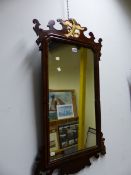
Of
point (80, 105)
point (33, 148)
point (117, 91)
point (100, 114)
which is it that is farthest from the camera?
point (117, 91)

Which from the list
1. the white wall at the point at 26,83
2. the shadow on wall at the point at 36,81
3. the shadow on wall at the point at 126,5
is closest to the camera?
the white wall at the point at 26,83

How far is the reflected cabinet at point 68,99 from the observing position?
118 cm

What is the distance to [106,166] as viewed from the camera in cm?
165

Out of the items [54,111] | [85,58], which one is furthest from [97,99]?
[54,111]

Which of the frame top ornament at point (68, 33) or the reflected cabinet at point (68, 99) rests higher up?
the frame top ornament at point (68, 33)

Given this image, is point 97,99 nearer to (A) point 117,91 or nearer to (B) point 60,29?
(A) point 117,91

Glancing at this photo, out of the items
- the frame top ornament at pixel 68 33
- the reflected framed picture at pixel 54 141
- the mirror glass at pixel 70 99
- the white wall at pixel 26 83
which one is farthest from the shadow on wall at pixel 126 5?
the reflected framed picture at pixel 54 141

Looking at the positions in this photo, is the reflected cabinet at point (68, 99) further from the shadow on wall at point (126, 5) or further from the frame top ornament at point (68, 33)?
the shadow on wall at point (126, 5)

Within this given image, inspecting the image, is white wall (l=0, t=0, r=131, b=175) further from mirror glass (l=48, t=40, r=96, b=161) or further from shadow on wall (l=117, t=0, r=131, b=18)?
shadow on wall (l=117, t=0, r=131, b=18)

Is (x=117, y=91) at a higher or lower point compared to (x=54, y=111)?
higher

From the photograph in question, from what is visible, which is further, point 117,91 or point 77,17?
point 117,91

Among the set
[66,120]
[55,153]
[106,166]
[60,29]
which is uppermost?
[60,29]

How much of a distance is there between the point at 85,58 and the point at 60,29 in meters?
0.24

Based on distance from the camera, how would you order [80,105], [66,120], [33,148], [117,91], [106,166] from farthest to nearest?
[117,91], [106,166], [80,105], [66,120], [33,148]
